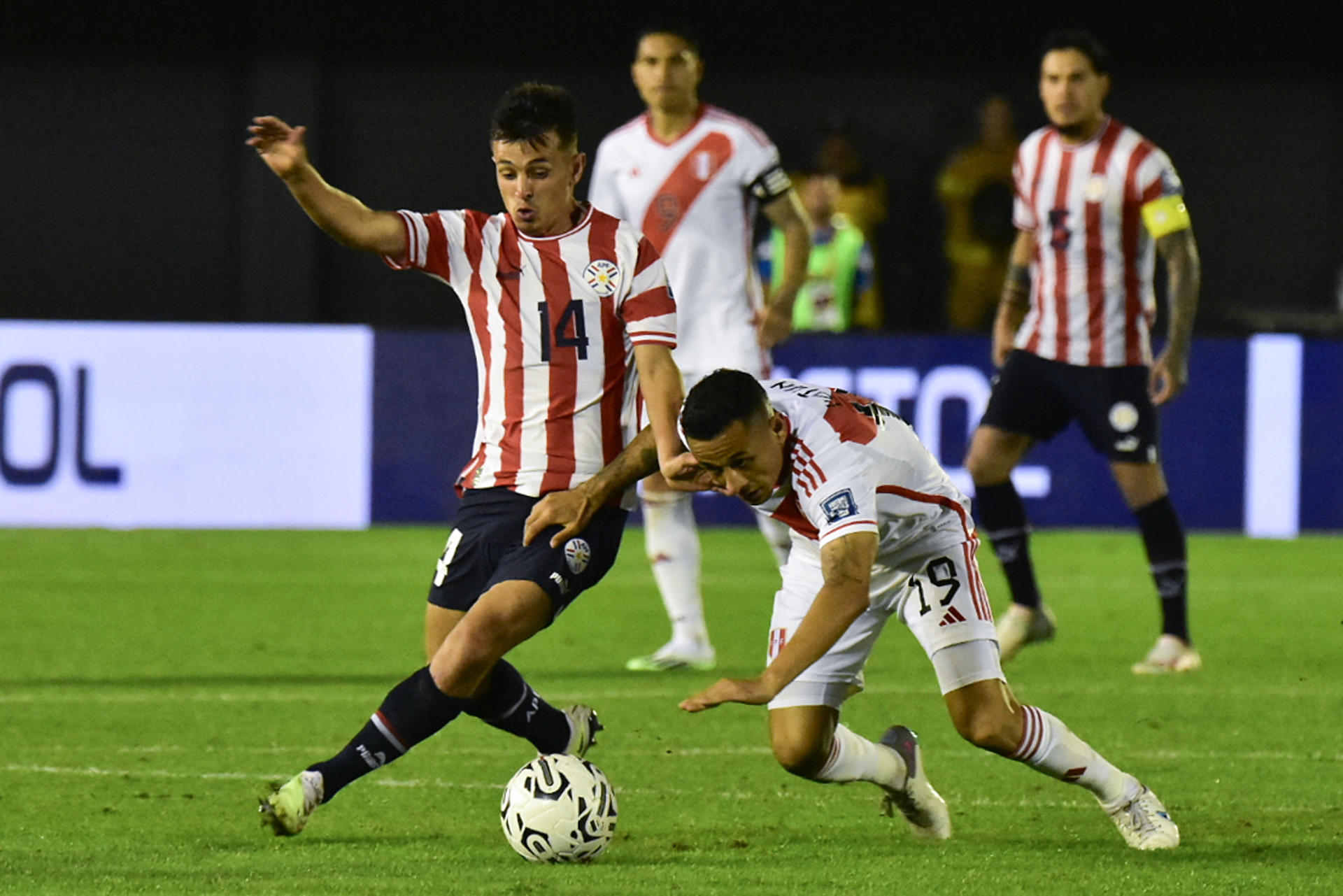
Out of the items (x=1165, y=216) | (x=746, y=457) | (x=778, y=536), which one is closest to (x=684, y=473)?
(x=746, y=457)

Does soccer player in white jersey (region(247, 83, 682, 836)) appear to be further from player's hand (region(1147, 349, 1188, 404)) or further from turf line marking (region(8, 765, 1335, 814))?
player's hand (region(1147, 349, 1188, 404))

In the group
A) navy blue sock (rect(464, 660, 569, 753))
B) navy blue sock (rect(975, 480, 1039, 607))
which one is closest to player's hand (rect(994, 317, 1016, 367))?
navy blue sock (rect(975, 480, 1039, 607))

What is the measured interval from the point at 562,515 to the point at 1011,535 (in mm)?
3125

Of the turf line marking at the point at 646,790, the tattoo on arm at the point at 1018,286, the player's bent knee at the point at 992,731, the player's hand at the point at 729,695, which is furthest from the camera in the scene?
the tattoo on arm at the point at 1018,286

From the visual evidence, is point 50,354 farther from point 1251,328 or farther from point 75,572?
point 1251,328

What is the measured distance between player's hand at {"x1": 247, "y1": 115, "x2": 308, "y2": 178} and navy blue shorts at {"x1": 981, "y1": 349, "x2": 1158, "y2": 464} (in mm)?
3376

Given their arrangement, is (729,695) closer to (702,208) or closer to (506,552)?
(506,552)

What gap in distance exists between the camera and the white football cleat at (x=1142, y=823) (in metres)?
4.66

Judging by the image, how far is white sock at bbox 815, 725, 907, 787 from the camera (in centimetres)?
473

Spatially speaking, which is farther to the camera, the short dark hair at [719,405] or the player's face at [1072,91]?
the player's face at [1072,91]

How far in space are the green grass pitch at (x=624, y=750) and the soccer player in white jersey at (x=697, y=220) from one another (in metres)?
1.01

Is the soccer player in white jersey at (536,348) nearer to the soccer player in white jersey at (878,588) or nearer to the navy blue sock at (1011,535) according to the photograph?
the soccer player in white jersey at (878,588)

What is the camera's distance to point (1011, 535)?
24.7 feet

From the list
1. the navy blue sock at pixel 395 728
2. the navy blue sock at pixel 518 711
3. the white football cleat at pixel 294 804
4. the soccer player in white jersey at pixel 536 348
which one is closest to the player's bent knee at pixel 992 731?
the soccer player in white jersey at pixel 536 348
